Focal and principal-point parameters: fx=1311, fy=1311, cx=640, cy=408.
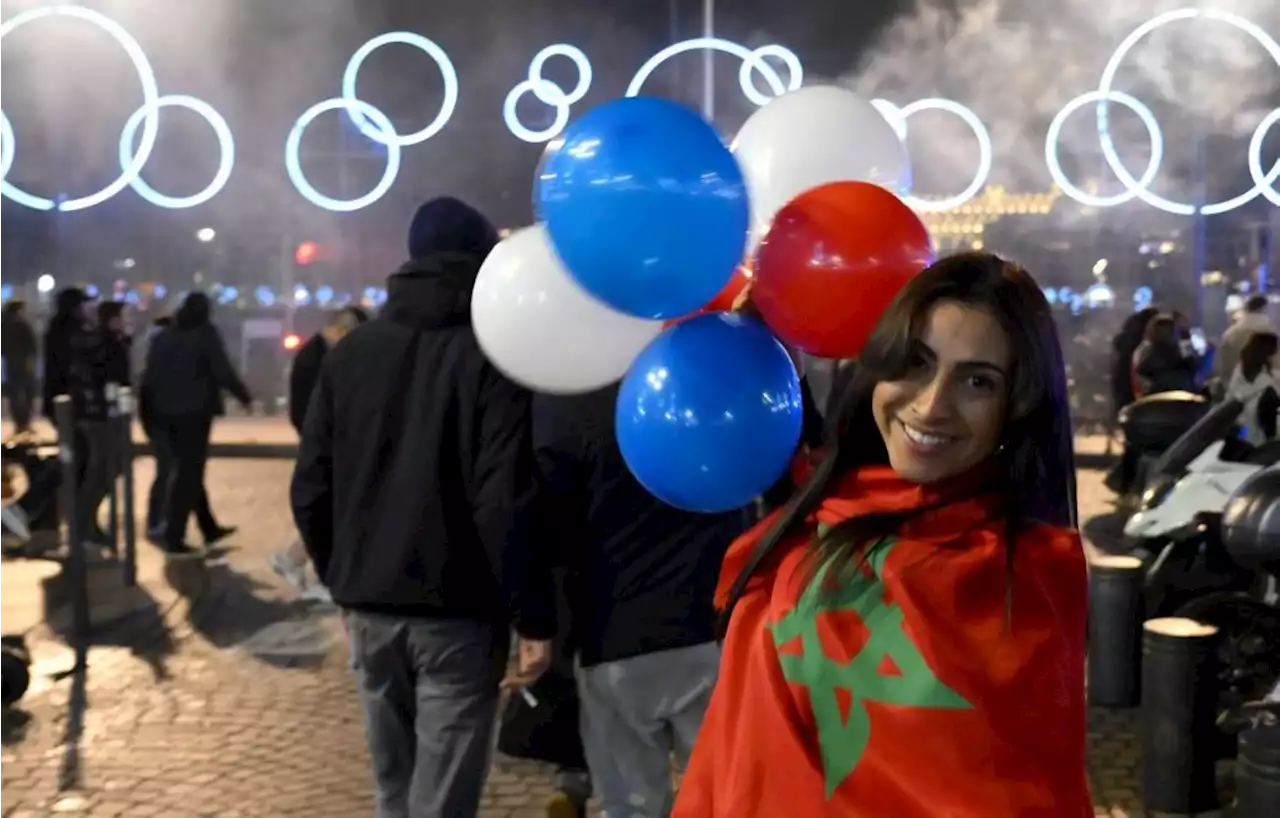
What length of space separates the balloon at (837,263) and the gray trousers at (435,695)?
1137mm

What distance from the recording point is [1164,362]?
9203 mm

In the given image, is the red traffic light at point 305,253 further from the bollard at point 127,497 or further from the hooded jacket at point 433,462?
the hooded jacket at point 433,462

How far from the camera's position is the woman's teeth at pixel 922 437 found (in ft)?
4.75

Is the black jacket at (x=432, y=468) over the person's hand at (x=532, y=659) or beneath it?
over

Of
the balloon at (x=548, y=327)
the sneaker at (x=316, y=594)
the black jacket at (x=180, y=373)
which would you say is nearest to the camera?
the balloon at (x=548, y=327)

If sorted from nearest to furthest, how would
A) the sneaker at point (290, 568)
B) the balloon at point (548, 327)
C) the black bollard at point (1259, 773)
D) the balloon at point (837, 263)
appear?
the balloon at point (837, 263), the balloon at point (548, 327), the black bollard at point (1259, 773), the sneaker at point (290, 568)

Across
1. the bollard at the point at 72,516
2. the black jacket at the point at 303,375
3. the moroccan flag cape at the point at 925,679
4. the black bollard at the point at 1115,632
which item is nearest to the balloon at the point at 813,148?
the moroccan flag cape at the point at 925,679

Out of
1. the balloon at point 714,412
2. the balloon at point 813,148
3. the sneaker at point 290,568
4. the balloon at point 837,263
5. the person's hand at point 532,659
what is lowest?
the sneaker at point 290,568

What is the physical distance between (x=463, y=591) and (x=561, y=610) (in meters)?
0.29

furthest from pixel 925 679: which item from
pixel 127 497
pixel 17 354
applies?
pixel 17 354

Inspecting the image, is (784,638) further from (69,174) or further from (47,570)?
(69,174)

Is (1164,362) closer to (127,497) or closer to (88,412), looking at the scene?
(127,497)

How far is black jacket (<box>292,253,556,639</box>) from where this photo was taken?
9.27 feet

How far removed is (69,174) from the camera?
1517 centimetres
